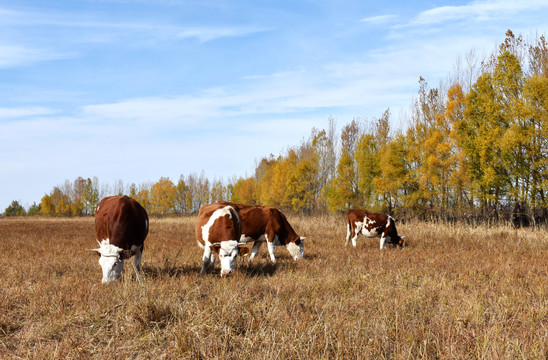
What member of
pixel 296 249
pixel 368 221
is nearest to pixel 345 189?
pixel 368 221

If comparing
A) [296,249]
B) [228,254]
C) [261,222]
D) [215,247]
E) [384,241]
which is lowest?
[384,241]

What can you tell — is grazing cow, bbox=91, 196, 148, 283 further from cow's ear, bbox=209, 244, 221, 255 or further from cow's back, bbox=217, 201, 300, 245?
cow's back, bbox=217, 201, 300, 245

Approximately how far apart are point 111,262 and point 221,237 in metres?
2.33

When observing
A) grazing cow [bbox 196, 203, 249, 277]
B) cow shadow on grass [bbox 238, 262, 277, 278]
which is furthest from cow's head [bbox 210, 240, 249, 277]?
cow shadow on grass [bbox 238, 262, 277, 278]

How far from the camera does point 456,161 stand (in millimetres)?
31609

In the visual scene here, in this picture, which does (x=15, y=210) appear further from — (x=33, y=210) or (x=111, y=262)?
(x=111, y=262)

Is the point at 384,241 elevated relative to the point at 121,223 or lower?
lower

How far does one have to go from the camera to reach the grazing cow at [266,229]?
34.9ft

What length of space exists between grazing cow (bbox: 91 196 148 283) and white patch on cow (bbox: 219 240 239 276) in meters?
1.66

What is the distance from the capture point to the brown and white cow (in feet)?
47.7

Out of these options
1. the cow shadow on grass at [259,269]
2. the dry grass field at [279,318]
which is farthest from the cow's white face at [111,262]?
the cow shadow on grass at [259,269]

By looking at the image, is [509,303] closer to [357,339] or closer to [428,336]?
[428,336]

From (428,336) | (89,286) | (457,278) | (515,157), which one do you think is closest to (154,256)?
(89,286)

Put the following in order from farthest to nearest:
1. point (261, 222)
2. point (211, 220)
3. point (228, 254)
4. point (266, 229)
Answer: point (266, 229)
point (261, 222)
point (211, 220)
point (228, 254)
